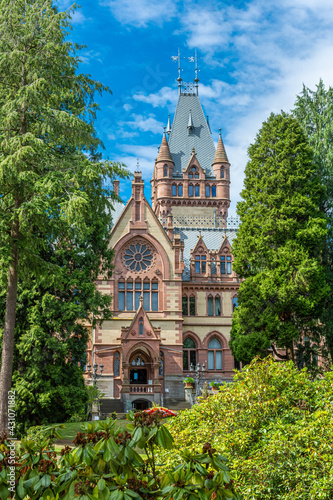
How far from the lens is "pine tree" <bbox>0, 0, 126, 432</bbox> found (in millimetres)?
16266

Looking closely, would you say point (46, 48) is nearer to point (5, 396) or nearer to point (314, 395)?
point (5, 396)

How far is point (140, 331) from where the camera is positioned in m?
38.6

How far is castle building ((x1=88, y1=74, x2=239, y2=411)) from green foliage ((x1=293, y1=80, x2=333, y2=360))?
527 inches

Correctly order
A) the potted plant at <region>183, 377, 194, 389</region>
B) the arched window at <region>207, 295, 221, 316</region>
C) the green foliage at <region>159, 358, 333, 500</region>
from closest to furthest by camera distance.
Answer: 1. the green foliage at <region>159, 358, 333, 500</region>
2. the potted plant at <region>183, 377, 194, 389</region>
3. the arched window at <region>207, 295, 221, 316</region>

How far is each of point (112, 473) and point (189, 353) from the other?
124ft

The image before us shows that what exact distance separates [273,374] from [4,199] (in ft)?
33.6

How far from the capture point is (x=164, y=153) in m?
55.2

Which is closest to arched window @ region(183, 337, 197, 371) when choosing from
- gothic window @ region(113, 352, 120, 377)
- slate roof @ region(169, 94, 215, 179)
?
gothic window @ region(113, 352, 120, 377)

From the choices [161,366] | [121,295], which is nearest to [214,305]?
[161,366]

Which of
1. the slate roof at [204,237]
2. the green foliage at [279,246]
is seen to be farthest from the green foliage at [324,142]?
the slate roof at [204,237]

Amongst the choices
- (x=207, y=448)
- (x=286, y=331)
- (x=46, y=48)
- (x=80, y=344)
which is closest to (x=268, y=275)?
(x=286, y=331)

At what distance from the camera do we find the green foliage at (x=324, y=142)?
28031 mm

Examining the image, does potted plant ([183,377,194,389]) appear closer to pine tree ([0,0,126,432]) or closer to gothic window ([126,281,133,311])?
gothic window ([126,281,133,311])

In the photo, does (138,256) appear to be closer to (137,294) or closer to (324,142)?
(137,294)
